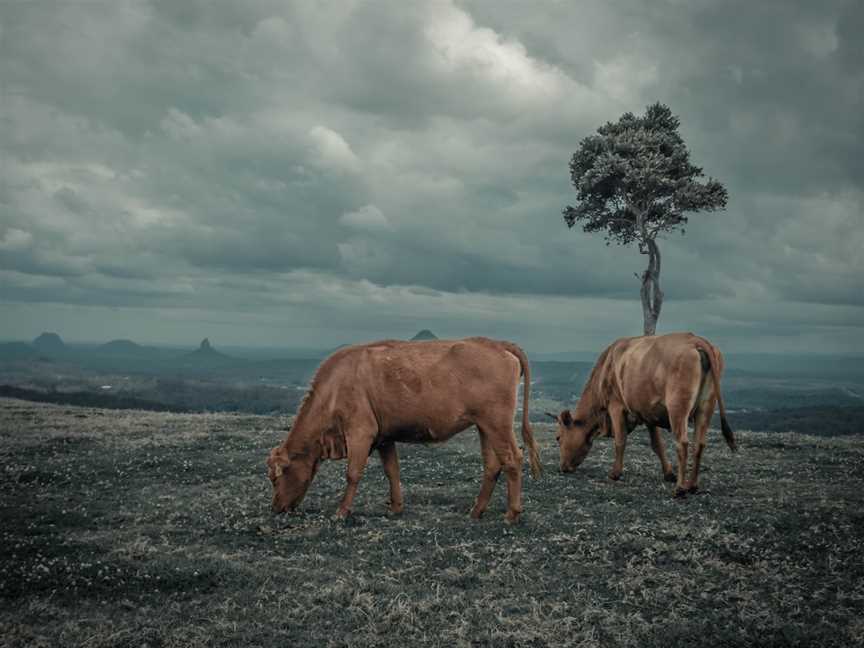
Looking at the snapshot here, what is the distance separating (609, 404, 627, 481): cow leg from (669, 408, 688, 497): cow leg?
1931 millimetres

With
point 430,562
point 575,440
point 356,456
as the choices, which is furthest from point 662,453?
point 430,562

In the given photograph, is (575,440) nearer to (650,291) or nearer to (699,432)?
(699,432)

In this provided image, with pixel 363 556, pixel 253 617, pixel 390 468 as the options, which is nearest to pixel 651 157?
pixel 390 468

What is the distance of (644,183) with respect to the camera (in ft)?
98.0

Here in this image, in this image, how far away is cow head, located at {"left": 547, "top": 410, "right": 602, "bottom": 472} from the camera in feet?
50.3

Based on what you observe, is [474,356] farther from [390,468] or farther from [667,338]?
[667,338]

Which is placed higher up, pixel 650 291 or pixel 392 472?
pixel 650 291

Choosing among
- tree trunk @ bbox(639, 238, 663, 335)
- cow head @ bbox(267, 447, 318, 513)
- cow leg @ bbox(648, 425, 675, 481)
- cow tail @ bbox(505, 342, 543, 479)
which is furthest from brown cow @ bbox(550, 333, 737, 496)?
tree trunk @ bbox(639, 238, 663, 335)

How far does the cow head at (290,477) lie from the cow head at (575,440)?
277 inches

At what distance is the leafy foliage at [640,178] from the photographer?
30.0m

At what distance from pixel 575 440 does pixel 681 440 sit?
11.4ft

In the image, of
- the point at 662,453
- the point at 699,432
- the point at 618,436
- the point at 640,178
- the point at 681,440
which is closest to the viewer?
the point at 681,440

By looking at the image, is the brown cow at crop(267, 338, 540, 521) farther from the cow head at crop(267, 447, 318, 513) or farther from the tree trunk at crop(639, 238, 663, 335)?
the tree trunk at crop(639, 238, 663, 335)

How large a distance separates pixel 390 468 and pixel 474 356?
2718 mm
